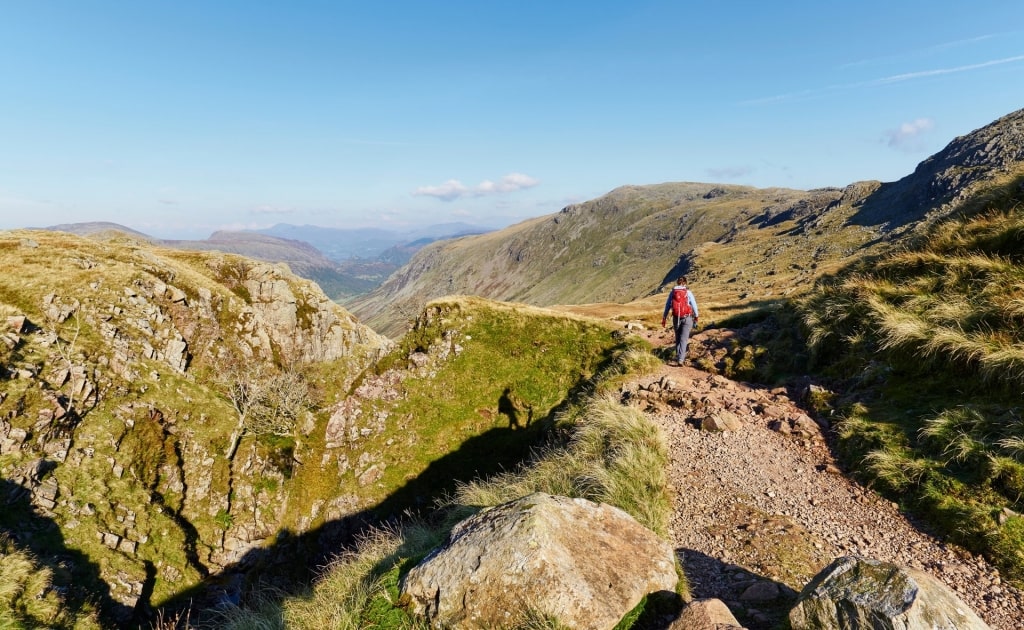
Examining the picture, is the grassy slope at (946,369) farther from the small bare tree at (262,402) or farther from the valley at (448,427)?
the small bare tree at (262,402)

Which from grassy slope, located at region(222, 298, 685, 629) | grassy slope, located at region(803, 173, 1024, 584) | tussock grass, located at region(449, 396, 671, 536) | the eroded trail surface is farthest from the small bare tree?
grassy slope, located at region(803, 173, 1024, 584)

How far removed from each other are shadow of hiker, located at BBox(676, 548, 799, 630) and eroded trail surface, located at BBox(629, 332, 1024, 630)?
0.06 ft

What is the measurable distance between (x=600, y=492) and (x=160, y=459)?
104 feet

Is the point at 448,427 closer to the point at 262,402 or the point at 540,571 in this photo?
the point at 262,402

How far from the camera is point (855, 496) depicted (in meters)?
9.71

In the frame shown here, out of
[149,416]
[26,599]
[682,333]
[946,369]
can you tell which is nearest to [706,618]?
[946,369]

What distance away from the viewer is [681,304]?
1959 cm

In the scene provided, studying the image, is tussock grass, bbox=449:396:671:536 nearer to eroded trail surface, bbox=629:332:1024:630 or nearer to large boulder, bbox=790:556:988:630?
eroded trail surface, bbox=629:332:1024:630

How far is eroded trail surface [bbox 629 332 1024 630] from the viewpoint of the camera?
7082 millimetres

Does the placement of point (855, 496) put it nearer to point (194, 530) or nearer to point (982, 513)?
point (982, 513)

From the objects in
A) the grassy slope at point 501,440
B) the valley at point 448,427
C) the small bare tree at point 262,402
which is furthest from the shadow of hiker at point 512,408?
the small bare tree at point 262,402

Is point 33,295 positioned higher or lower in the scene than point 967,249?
lower

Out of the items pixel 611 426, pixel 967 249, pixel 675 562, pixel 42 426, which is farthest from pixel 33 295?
pixel 967 249

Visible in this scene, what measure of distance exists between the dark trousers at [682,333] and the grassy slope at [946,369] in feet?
15.5
